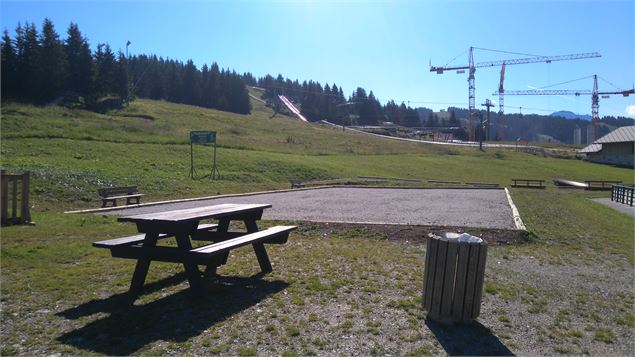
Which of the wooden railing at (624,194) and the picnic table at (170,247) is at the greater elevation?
the picnic table at (170,247)

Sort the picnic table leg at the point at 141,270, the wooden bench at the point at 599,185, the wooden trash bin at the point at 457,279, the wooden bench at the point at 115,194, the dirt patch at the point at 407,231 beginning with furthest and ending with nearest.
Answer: the wooden bench at the point at 599,185 → the wooden bench at the point at 115,194 → the dirt patch at the point at 407,231 → the picnic table leg at the point at 141,270 → the wooden trash bin at the point at 457,279

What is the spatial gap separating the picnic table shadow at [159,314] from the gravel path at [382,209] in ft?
23.5

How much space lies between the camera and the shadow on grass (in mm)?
4754

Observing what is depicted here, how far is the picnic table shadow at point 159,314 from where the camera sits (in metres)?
4.74

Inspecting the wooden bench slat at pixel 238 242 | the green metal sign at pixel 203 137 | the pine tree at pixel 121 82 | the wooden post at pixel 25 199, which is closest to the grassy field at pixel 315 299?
the wooden post at pixel 25 199

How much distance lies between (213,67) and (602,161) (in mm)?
91496

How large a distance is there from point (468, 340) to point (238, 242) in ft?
10.2

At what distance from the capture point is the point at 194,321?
5.31 metres

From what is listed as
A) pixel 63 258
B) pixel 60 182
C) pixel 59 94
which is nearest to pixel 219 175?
pixel 60 182

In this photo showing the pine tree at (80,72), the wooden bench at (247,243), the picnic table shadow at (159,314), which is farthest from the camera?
the pine tree at (80,72)

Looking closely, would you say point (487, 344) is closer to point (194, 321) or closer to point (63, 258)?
point (194, 321)

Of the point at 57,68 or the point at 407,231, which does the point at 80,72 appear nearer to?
the point at 57,68

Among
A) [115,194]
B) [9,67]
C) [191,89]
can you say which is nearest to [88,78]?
[9,67]

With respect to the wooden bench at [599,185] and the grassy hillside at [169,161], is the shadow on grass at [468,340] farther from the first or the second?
the wooden bench at [599,185]
